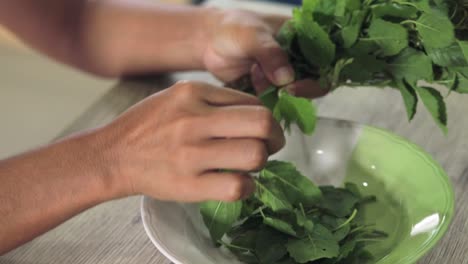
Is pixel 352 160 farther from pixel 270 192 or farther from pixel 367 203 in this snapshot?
pixel 270 192

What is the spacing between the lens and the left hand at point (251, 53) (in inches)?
33.4

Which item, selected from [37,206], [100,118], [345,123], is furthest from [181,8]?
[37,206]

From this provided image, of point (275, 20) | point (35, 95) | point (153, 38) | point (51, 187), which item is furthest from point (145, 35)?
point (35, 95)

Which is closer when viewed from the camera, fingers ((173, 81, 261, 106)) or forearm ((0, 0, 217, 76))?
fingers ((173, 81, 261, 106))

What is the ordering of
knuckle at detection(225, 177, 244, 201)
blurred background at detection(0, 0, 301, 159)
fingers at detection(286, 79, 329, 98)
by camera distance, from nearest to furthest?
1. knuckle at detection(225, 177, 244, 201)
2. fingers at detection(286, 79, 329, 98)
3. blurred background at detection(0, 0, 301, 159)

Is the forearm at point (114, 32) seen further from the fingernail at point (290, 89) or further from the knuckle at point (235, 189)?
the knuckle at point (235, 189)

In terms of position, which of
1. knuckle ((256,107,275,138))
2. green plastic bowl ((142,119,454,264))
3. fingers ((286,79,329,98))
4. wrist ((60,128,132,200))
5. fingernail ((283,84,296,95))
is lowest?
green plastic bowl ((142,119,454,264))

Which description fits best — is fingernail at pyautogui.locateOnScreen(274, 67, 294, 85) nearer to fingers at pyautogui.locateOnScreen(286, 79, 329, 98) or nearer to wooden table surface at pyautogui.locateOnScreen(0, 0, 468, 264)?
fingers at pyautogui.locateOnScreen(286, 79, 329, 98)

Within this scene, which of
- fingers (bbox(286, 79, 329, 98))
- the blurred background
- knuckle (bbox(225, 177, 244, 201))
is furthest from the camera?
the blurred background

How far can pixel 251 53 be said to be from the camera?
2.98 ft

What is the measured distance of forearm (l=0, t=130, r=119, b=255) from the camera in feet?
2.27

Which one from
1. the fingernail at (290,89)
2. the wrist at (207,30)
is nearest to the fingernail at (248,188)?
the fingernail at (290,89)

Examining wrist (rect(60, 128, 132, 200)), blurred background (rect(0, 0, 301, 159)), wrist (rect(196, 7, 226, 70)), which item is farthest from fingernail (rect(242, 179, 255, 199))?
blurred background (rect(0, 0, 301, 159))

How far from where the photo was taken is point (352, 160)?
83 centimetres
